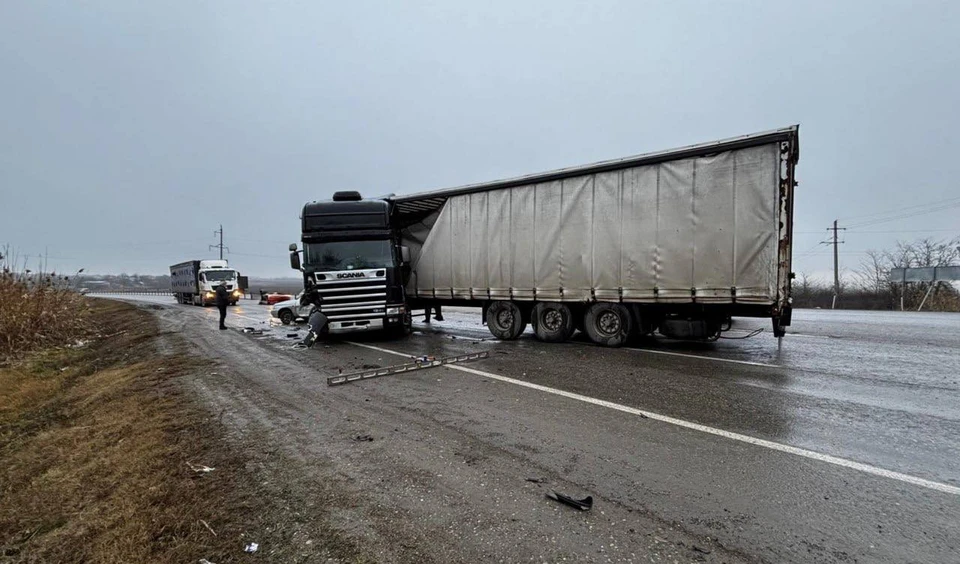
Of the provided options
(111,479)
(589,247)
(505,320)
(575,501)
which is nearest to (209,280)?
(505,320)

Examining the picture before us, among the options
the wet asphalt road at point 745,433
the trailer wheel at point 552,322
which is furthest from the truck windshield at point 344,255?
the trailer wheel at point 552,322

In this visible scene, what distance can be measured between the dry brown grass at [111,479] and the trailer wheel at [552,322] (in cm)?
726

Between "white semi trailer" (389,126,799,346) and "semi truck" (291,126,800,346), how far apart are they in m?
0.03

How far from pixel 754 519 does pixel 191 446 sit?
4578mm

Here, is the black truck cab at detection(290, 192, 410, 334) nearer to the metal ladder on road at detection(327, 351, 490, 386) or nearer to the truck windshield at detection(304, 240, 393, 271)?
the truck windshield at detection(304, 240, 393, 271)

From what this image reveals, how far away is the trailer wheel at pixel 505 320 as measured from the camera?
10.8 meters

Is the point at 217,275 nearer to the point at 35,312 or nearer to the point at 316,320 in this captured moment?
the point at 35,312

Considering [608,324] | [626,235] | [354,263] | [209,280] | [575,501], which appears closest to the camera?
[575,501]

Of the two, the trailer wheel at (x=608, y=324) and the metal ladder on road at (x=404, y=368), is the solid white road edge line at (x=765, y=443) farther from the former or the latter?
the trailer wheel at (x=608, y=324)

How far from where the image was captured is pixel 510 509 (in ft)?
9.15

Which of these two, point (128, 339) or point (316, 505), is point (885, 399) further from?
point (128, 339)

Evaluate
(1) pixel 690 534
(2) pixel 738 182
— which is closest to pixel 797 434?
(1) pixel 690 534

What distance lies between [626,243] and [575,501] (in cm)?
705

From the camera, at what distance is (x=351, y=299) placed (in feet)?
34.2
